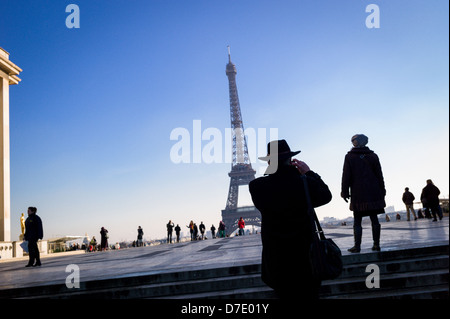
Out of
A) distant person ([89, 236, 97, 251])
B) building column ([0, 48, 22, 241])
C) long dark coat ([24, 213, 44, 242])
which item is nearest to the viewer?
long dark coat ([24, 213, 44, 242])

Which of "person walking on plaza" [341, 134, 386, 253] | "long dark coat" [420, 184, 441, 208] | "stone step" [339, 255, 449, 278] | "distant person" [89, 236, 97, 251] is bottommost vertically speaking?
"distant person" [89, 236, 97, 251]

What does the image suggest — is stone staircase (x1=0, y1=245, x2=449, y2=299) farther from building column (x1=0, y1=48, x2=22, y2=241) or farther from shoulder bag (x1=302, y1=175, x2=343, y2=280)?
building column (x1=0, y1=48, x2=22, y2=241)

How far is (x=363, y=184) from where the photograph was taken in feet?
16.5

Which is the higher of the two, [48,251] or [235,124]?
[235,124]

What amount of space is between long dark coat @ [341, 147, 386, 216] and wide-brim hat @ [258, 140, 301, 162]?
8.73ft

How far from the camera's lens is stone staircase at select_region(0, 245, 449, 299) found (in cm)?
414

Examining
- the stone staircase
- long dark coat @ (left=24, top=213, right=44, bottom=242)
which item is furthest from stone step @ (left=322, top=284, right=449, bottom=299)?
long dark coat @ (left=24, top=213, right=44, bottom=242)

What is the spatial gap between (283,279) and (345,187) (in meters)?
2.92

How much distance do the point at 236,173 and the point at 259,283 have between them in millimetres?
59159

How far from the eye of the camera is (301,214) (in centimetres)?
265

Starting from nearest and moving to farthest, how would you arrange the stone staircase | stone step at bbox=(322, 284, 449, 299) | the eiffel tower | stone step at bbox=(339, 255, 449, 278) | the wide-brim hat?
the wide-brim hat, stone step at bbox=(322, 284, 449, 299), the stone staircase, stone step at bbox=(339, 255, 449, 278), the eiffel tower

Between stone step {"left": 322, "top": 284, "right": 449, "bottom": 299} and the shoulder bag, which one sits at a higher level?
the shoulder bag
